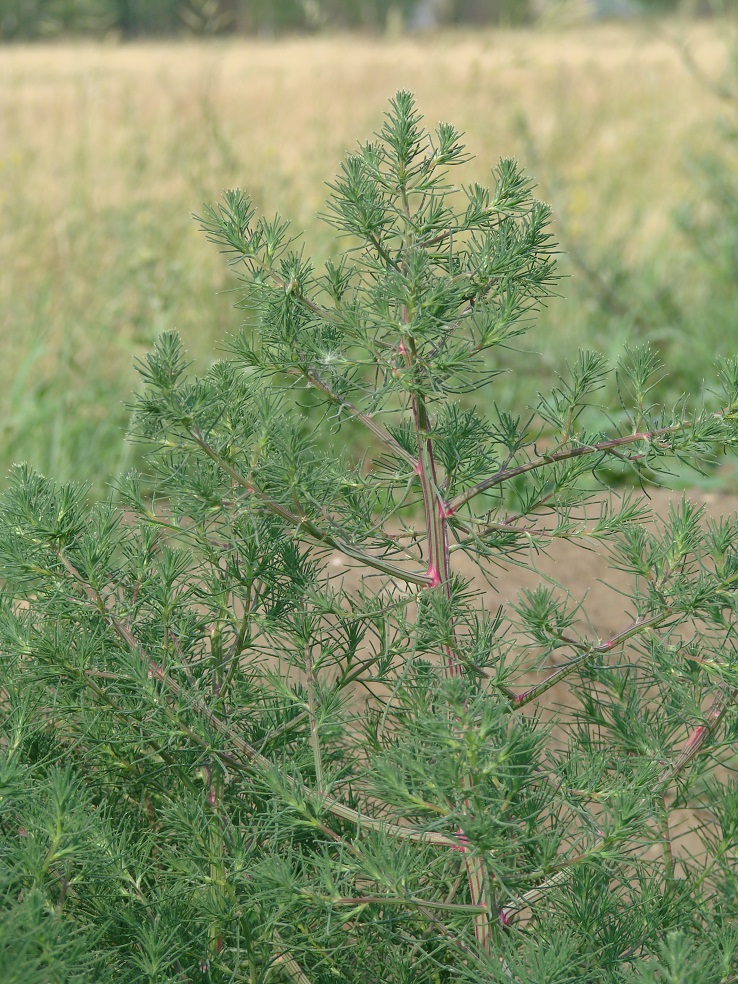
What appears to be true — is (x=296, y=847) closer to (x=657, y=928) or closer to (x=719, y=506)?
(x=657, y=928)

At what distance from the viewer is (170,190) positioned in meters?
4.91

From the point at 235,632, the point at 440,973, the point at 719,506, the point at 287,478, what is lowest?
the point at 719,506

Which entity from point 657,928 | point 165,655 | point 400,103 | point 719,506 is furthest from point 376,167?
point 719,506

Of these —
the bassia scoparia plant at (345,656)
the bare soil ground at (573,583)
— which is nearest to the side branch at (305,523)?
the bassia scoparia plant at (345,656)

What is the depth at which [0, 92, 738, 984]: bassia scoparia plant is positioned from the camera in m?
0.99

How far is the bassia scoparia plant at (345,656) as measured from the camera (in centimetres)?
99

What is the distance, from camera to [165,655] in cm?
109

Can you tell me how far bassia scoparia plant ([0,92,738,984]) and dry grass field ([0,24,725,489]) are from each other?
1567 millimetres

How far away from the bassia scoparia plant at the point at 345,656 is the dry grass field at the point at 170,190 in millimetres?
1567

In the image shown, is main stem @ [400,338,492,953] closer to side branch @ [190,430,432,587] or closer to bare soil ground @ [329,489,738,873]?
side branch @ [190,430,432,587]

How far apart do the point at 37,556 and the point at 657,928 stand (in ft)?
2.31

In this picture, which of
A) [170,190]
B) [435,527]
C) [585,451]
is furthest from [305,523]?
[170,190]

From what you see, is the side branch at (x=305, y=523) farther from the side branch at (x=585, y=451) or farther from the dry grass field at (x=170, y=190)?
the dry grass field at (x=170, y=190)

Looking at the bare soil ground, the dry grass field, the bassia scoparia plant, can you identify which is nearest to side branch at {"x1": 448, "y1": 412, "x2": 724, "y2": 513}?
the bassia scoparia plant
